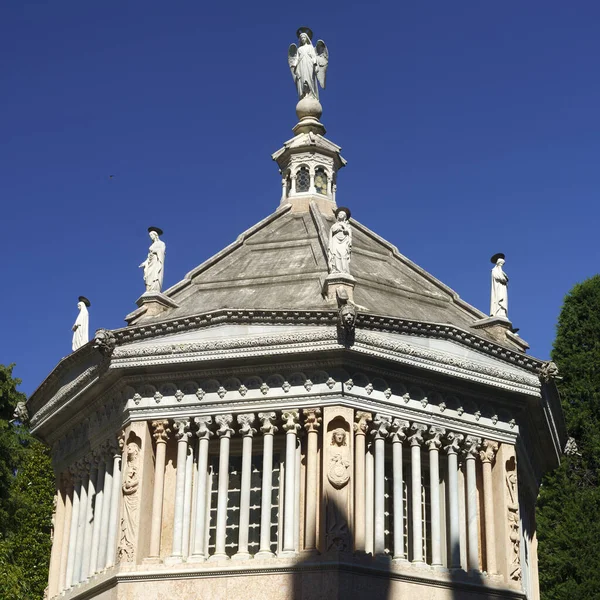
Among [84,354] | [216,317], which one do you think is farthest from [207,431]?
[84,354]

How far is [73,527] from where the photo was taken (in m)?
29.3

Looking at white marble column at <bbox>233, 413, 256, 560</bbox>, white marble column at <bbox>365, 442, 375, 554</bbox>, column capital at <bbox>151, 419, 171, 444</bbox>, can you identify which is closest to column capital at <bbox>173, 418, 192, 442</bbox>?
column capital at <bbox>151, 419, 171, 444</bbox>

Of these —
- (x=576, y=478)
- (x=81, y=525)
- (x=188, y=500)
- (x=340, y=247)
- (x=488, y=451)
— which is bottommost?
(x=188, y=500)

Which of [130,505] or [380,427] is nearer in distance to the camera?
[380,427]

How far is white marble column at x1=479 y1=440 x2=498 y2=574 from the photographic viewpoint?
26.6 metres

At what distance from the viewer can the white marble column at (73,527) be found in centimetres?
Result: 2874

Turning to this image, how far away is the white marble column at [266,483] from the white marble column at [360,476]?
194 centimetres

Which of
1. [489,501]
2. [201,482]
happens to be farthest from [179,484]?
[489,501]

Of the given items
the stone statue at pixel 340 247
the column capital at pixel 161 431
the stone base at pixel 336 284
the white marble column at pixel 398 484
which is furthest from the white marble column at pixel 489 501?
the column capital at pixel 161 431

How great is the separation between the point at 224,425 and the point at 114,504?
3.37 m

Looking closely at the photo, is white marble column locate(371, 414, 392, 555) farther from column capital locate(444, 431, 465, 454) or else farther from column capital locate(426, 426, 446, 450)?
column capital locate(444, 431, 465, 454)

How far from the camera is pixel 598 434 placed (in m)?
41.8

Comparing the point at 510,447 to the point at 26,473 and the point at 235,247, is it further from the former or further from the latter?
the point at 26,473

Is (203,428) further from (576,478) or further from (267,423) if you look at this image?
(576,478)
